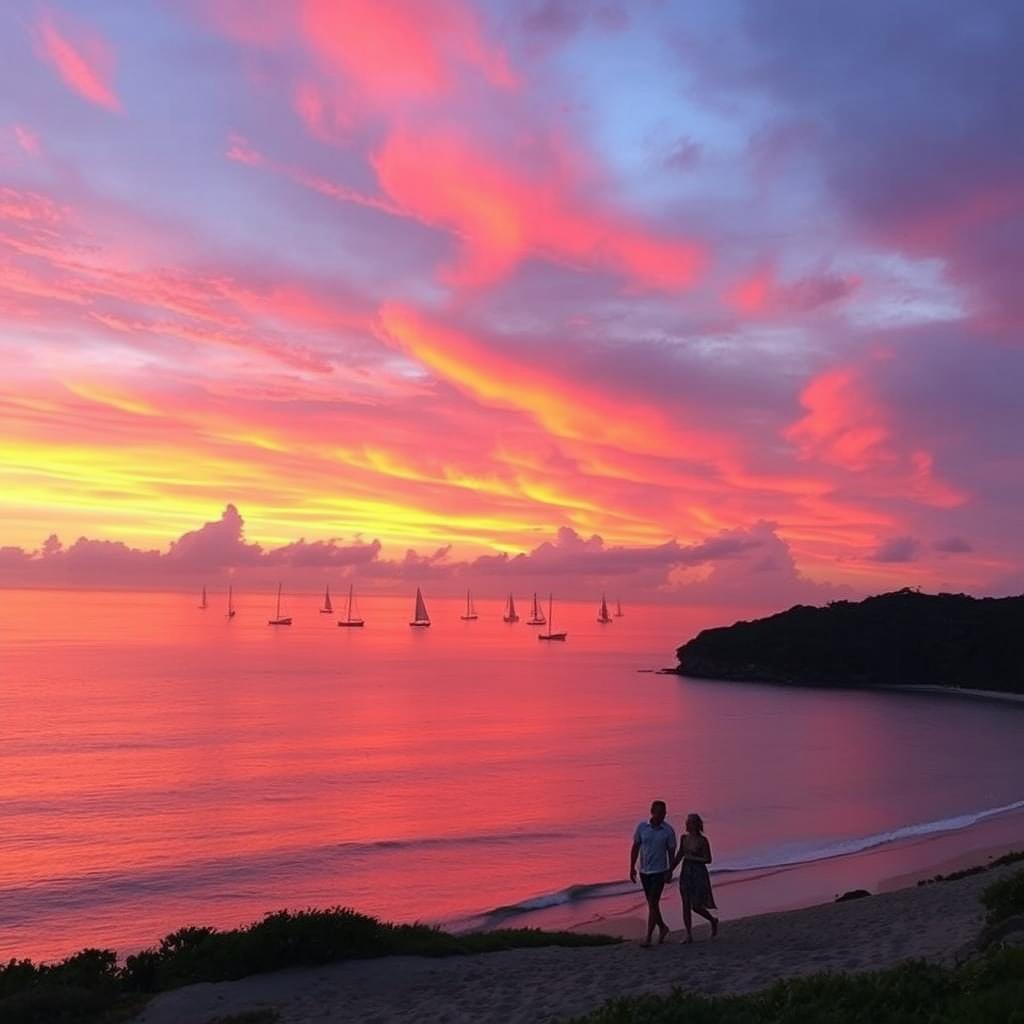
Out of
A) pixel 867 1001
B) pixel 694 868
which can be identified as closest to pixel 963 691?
pixel 694 868

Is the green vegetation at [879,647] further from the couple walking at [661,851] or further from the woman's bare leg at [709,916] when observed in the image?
the couple walking at [661,851]

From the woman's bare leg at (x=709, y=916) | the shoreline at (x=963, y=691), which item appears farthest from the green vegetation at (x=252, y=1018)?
the shoreline at (x=963, y=691)

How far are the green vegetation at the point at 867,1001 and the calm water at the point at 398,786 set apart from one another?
17720mm

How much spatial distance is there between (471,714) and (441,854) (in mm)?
46428

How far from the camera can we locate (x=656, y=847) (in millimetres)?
15047

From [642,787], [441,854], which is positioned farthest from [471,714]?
[441,854]

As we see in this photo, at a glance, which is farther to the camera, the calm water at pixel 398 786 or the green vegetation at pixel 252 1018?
the calm water at pixel 398 786

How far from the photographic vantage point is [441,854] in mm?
33812

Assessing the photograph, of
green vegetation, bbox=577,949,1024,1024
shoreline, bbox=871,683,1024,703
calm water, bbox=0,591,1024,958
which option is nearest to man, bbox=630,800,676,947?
green vegetation, bbox=577,949,1024,1024

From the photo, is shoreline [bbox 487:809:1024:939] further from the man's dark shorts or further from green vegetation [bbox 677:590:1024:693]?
green vegetation [bbox 677:590:1024:693]

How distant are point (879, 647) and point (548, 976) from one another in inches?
5484

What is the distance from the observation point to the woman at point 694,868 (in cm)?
1512

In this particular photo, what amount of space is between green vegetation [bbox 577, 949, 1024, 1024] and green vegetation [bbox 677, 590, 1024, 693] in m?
131

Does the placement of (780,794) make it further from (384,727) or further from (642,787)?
(384,727)
